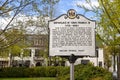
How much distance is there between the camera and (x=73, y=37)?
29.9 ft

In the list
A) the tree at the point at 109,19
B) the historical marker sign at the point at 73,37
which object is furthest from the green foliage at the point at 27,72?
the historical marker sign at the point at 73,37

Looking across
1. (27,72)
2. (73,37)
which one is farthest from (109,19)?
(27,72)

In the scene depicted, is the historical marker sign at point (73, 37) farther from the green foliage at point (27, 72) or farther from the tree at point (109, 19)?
the green foliage at point (27, 72)

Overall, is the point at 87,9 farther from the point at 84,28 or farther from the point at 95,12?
the point at 84,28

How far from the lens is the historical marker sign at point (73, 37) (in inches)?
359

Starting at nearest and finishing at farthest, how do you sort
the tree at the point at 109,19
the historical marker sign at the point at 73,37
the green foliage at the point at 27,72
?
the historical marker sign at the point at 73,37 < the tree at the point at 109,19 < the green foliage at the point at 27,72

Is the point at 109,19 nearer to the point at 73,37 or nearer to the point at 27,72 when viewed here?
the point at 73,37

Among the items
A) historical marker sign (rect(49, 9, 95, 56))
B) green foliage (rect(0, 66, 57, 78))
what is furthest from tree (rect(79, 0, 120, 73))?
green foliage (rect(0, 66, 57, 78))

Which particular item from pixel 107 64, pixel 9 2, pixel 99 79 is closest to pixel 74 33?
pixel 9 2

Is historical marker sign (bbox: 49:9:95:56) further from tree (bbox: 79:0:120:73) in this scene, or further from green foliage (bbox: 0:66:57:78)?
green foliage (bbox: 0:66:57:78)

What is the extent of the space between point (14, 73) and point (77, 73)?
30.1 meters

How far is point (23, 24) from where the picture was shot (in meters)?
12.9

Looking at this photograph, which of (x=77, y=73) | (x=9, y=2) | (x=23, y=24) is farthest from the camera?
(x=77, y=73)

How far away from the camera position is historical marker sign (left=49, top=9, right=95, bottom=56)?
9.11 m
